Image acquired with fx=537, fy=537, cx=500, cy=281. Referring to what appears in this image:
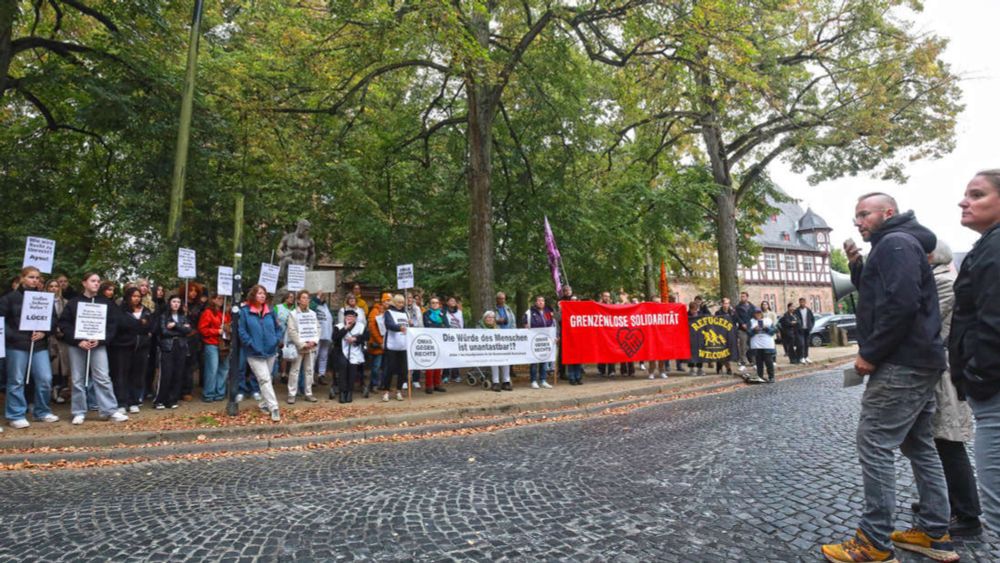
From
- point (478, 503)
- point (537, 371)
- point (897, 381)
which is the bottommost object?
point (478, 503)

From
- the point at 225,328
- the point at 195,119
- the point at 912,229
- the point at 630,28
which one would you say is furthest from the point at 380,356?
the point at 912,229

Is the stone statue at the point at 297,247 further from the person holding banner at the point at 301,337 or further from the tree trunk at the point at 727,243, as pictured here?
the tree trunk at the point at 727,243

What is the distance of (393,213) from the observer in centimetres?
1634

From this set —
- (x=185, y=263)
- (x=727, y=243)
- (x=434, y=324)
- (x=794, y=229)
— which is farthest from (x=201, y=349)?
(x=794, y=229)

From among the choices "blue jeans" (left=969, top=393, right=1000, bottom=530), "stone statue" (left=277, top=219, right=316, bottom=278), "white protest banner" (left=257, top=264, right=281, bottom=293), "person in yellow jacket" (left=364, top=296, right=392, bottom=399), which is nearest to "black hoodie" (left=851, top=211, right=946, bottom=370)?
"blue jeans" (left=969, top=393, right=1000, bottom=530)

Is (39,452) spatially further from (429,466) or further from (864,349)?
(864,349)

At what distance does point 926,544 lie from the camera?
3.29m

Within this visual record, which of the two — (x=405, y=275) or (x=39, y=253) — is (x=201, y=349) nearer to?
(x=39, y=253)

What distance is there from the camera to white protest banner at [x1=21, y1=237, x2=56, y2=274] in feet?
25.6

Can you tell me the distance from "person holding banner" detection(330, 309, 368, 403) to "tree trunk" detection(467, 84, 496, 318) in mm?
3227

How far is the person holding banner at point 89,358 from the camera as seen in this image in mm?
7715

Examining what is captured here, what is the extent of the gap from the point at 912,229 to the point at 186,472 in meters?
6.80

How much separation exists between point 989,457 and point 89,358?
32.3ft

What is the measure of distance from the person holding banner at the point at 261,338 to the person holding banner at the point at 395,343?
2181 mm
